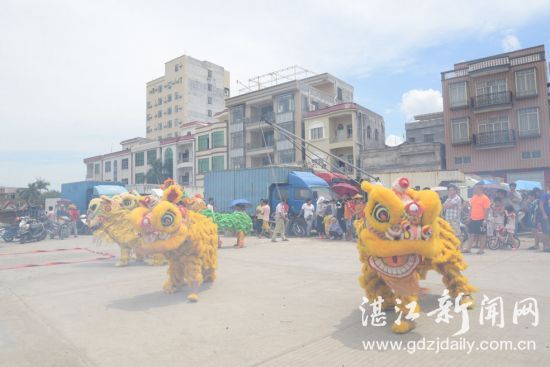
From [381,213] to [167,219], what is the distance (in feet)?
10.3

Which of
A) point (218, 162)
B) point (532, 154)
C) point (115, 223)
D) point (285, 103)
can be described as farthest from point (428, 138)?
point (115, 223)

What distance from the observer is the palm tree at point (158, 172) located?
44.0 m

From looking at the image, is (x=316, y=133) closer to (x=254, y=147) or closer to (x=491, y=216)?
(x=254, y=147)

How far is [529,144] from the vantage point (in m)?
25.7

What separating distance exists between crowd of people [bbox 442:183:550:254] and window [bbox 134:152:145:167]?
44.0 metres

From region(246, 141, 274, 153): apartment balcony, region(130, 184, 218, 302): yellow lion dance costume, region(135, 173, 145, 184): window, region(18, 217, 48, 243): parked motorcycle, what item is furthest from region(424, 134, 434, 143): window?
region(135, 173, 145, 184): window

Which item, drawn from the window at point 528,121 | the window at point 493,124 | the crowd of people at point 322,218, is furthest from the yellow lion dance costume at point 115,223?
the window at point 528,121

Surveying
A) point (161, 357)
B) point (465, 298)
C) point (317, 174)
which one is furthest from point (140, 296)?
point (317, 174)

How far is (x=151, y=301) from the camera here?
5.60m

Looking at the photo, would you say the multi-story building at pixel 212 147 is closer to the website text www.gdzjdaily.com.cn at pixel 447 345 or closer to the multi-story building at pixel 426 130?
the multi-story building at pixel 426 130

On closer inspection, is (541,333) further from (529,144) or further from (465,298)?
(529,144)

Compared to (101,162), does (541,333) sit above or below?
below

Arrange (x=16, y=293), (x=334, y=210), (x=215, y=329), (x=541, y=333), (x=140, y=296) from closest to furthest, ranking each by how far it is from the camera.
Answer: (x=541, y=333) → (x=215, y=329) → (x=140, y=296) → (x=16, y=293) → (x=334, y=210)

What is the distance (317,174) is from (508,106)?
55.3 ft
